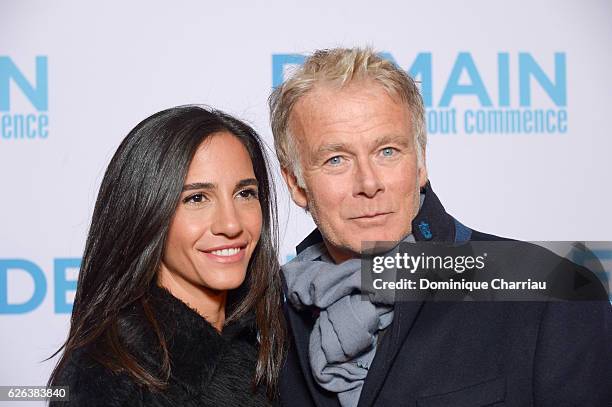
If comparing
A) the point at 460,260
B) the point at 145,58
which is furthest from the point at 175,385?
the point at 145,58

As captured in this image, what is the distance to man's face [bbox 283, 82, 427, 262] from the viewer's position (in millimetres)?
1893

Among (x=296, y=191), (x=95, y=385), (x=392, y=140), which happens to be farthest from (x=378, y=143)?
(x=95, y=385)

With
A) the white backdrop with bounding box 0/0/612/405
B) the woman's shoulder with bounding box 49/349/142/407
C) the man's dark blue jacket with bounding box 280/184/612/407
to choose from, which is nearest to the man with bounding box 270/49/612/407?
the man's dark blue jacket with bounding box 280/184/612/407

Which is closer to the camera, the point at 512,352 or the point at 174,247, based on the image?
the point at 512,352

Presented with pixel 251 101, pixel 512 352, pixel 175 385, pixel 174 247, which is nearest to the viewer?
pixel 512 352

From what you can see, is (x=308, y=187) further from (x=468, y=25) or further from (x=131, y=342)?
(x=468, y=25)

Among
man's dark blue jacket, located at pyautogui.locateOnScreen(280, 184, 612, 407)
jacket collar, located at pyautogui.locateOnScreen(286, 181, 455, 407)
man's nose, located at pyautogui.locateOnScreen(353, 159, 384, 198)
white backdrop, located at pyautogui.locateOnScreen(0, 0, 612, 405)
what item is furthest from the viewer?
white backdrop, located at pyautogui.locateOnScreen(0, 0, 612, 405)

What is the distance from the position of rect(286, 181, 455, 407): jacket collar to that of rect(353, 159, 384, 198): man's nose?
0.13 m

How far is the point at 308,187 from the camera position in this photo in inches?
79.1

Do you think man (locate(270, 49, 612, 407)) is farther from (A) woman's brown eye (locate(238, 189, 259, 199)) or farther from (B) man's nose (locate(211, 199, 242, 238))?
(B) man's nose (locate(211, 199, 242, 238))

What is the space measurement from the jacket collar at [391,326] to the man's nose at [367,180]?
135 millimetres

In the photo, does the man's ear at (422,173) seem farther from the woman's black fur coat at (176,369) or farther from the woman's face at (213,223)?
the woman's black fur coat at (176,369)

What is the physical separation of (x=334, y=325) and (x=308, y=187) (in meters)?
0.38

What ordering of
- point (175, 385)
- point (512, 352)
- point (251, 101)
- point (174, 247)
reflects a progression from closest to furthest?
point (512, 352) < point (175, 385) < point (174, 247) < point (251, 101)
